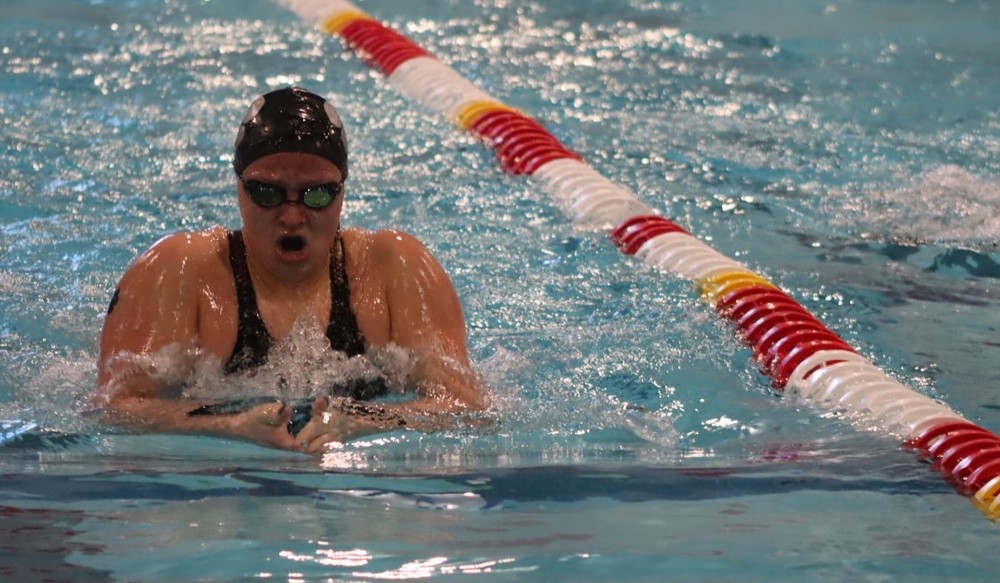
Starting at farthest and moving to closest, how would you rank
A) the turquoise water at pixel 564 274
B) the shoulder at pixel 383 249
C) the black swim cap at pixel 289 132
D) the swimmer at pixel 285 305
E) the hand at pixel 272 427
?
the shoulder at pixel 383 249, the black swim cap at pixel 289 132, the swimmer at pixel 285 305, the hand at pixel 272 427, the turquoise water at pixel 564 274

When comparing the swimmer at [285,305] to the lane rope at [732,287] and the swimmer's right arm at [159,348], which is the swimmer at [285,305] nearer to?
the swimmer's right arm at [159,348]

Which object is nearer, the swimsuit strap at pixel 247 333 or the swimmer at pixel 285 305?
the swimmer at pixel 285 305

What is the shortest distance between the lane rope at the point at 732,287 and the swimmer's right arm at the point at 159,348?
1497mm

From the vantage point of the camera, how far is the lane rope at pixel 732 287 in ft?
10.5

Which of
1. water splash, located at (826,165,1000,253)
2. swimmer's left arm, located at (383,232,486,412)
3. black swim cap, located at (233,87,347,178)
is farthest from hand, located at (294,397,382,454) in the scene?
water splash, located at (826,165,1000,253)

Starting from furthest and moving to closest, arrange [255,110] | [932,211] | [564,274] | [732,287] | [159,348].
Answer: [932,211], [564,274], [732,287], [255,110], [159,348]

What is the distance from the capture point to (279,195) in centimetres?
312

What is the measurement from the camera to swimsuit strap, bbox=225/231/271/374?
128 inches

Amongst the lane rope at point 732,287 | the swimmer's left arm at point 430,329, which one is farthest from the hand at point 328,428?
the lane rope at point 732,287

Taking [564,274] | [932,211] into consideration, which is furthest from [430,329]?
[932,211]

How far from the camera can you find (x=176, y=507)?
253 cm

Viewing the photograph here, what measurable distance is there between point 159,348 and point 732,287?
203 cm

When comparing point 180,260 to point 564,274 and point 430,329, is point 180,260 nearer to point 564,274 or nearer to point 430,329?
point 430,329

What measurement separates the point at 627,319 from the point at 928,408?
1.13 m
